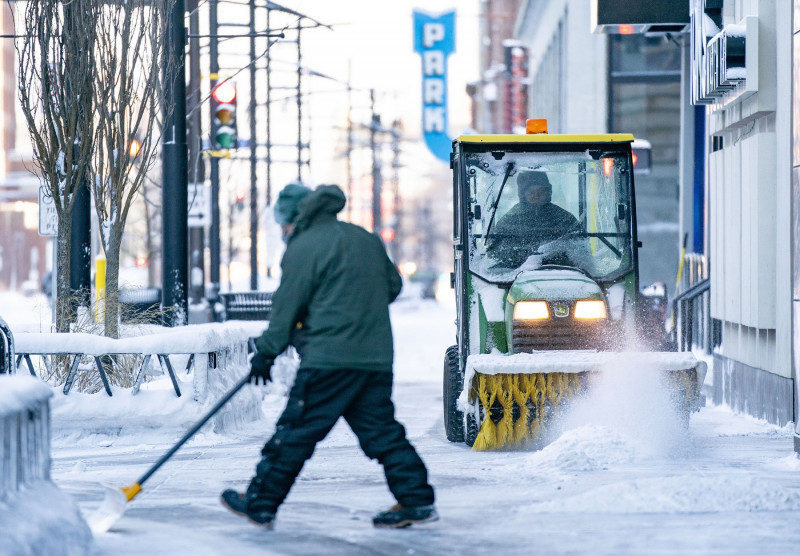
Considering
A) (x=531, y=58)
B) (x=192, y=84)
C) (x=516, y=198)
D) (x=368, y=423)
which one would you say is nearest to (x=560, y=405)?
(x=516, y=198)

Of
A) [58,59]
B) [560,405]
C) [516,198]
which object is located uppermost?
[58,59]

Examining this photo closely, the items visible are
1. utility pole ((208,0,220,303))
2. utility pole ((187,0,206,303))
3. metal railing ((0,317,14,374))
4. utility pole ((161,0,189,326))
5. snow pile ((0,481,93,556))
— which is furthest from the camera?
utility pole ((208,0,220,303))

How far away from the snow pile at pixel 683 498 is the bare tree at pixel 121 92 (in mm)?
5972

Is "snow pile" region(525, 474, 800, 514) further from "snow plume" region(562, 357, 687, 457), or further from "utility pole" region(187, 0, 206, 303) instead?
"utility pole" region(187, 0, 206, 303)

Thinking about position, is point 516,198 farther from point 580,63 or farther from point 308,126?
point 308,126

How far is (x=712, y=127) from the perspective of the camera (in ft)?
48.1

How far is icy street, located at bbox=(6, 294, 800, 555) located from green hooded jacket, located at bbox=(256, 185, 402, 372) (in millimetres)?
913

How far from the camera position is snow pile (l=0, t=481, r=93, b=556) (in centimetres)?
552

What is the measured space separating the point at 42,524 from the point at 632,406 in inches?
199

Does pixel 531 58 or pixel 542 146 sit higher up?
pixel 531 58

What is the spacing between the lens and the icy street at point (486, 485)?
6.56m

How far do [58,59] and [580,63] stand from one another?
1606cm

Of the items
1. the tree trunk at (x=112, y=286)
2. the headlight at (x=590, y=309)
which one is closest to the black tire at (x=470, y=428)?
the headlight at (x=590, y=309)

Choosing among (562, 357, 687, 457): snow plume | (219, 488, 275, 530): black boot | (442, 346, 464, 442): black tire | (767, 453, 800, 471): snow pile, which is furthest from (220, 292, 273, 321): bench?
(219, 488, 275, 530): black boot
